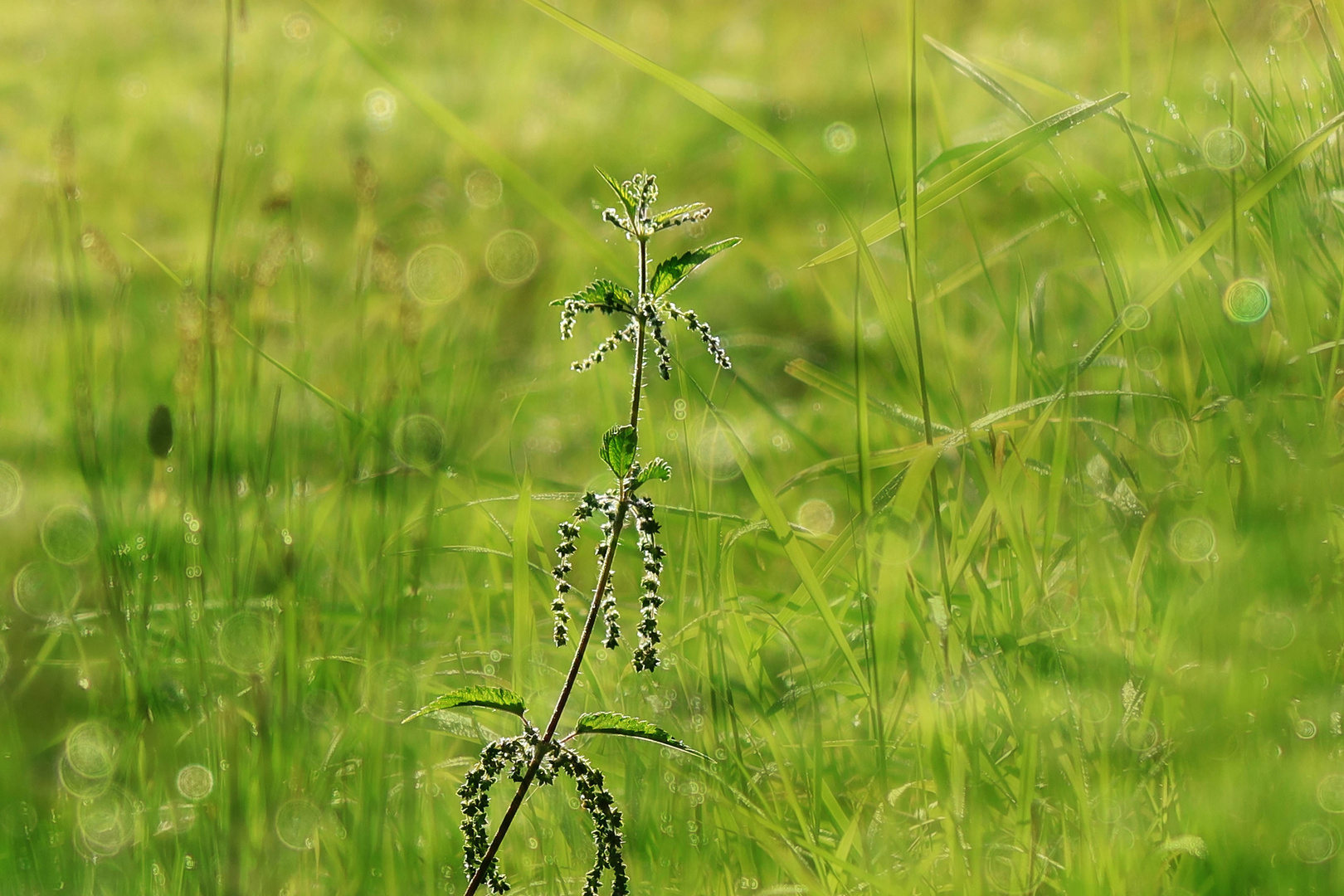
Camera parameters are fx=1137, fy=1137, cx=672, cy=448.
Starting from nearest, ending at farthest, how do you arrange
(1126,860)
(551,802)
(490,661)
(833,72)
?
(1126,860), (551,802), (490,661), (833,72)

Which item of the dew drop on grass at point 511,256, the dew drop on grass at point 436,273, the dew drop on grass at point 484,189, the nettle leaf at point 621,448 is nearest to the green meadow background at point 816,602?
the nettle leaf at point 621,448

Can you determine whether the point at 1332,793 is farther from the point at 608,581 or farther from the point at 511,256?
the point at 511,256

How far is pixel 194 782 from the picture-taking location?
1119 mm

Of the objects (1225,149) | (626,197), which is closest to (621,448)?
(626,197)

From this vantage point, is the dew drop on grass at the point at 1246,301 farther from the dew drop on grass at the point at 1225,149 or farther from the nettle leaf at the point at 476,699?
the nettle leaf at the point at 476,699

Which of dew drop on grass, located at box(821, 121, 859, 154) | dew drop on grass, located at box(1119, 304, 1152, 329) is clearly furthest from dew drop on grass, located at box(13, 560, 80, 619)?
dew drop on grass, located at box(821, 121, 859, 154)

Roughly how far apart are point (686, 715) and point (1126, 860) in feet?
1.67

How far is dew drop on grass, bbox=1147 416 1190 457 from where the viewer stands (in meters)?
1.30

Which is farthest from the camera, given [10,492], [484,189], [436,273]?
[484,189]

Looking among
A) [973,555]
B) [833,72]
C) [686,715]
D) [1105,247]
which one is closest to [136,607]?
[686,715]

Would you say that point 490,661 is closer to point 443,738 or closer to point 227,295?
point 443,738

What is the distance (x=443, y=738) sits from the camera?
1.36 metres

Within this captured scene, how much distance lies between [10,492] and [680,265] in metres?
1.74

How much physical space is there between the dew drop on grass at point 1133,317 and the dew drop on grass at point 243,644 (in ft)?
3.02
